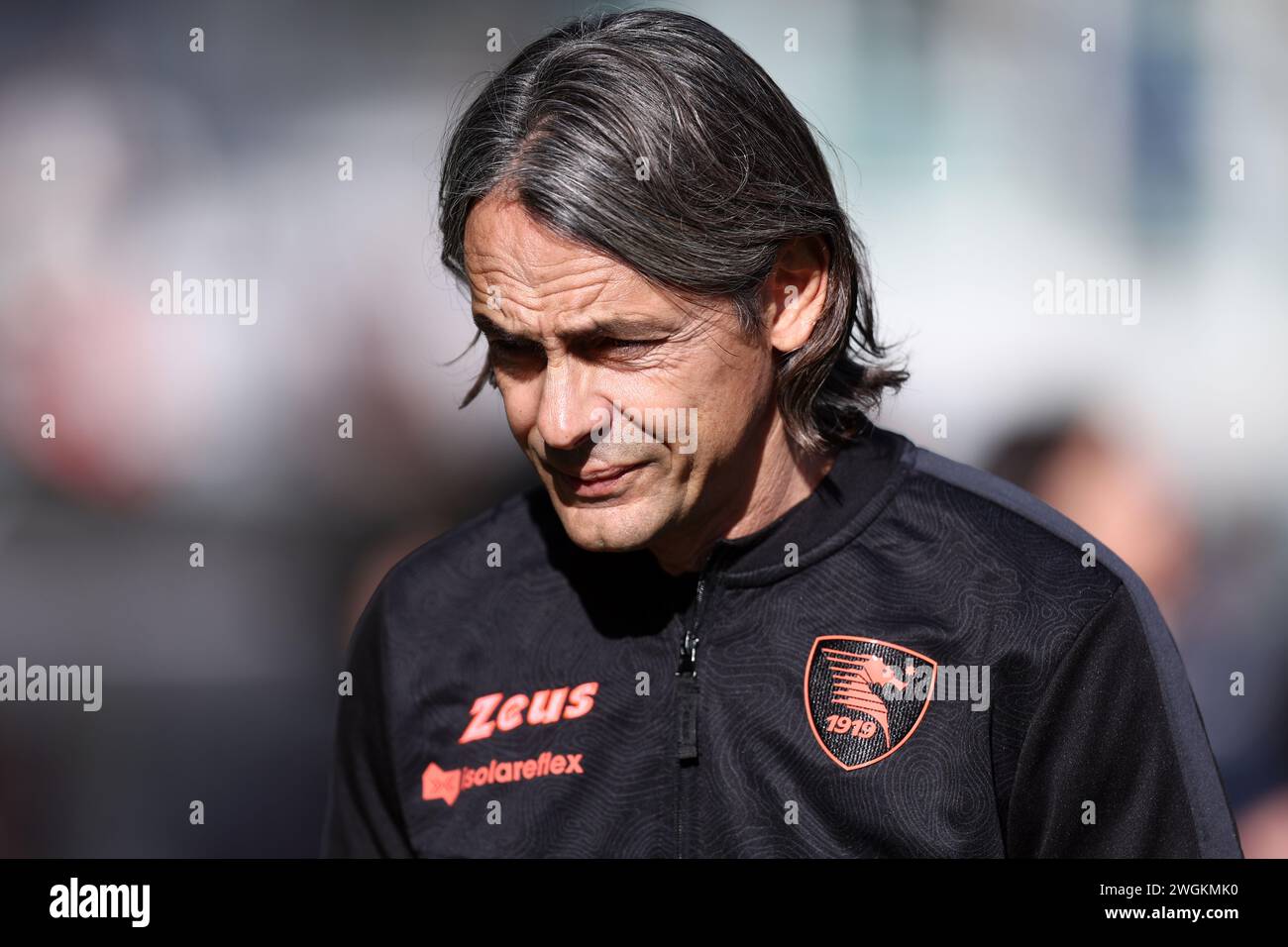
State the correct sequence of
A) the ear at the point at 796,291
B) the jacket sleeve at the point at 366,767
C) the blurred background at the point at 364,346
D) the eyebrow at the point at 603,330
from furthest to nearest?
the blurred background at the point at 364,346 < the jacket sleeve at the point at 366,767 < the ear at the point at 796,291 < the eyebrow at the point at 603,330

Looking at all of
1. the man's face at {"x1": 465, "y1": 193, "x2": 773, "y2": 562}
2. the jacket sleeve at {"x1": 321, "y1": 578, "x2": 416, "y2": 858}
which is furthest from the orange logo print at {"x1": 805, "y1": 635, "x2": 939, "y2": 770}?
the jacket sleeve at {"x1": 321, "y1": 578, "x2": 416, "y2": 858}

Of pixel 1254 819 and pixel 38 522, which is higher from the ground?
pixel 38 522

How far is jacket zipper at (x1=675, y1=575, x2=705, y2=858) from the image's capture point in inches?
75.9

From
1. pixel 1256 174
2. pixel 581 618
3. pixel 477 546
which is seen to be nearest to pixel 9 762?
pixel 477 546

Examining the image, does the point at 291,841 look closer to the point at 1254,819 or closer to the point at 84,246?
the point at 84,246

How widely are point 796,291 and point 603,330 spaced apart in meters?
0.45

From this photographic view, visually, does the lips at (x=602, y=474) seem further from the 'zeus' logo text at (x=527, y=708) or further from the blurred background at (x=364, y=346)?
the blurred background at (x=364, y=346)

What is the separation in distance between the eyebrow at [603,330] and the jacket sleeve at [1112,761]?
847 millimetres

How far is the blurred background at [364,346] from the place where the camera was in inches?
142

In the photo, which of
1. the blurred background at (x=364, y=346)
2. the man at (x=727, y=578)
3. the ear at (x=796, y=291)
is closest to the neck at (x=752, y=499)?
the man at (x=727, y=578)

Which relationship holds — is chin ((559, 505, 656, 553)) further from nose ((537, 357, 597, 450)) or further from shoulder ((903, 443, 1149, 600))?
shoulder ((903, 443, 1149, 600))

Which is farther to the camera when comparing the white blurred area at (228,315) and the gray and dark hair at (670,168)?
the white blurred area at (228,315)

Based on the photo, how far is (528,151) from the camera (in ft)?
5.91

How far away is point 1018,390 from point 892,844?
2200 millimetres
